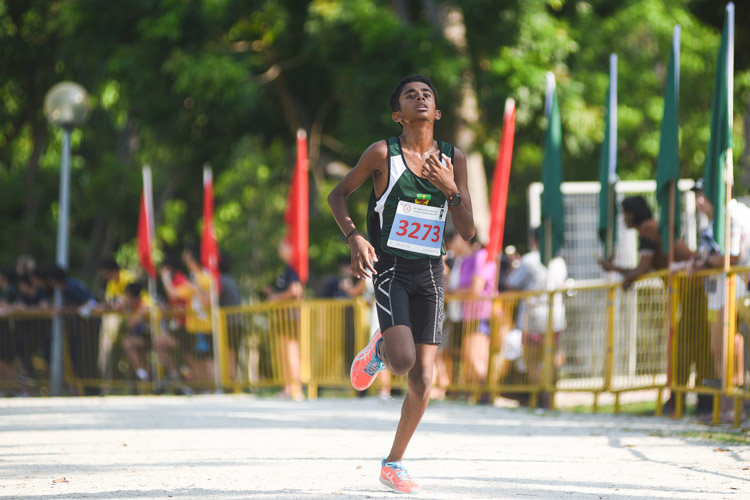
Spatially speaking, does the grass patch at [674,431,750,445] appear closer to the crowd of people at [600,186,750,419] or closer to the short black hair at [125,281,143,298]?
the crowd of people at [600,186,750,419]

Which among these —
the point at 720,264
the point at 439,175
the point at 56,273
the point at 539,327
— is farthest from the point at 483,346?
the point at 439,175

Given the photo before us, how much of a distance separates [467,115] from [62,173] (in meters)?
6.36

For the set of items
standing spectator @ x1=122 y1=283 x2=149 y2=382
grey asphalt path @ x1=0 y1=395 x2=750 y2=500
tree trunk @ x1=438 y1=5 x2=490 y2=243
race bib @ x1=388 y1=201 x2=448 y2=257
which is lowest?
grey asphalt path @ x1=0 y1=395 x2=750 y2=500

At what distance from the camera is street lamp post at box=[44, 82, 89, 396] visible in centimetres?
1758

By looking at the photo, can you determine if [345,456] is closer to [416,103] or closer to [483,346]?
[416,103]

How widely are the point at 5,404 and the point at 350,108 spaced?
9010 millimetres

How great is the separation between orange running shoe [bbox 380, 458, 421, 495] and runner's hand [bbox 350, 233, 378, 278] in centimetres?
96

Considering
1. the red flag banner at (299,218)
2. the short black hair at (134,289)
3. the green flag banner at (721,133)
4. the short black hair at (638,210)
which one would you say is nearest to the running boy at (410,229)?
the green flag banner at (721,133)

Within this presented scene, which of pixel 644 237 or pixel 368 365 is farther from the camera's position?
pixel 644 237

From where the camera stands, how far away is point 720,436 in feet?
28.5

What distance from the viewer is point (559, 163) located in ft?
44.1

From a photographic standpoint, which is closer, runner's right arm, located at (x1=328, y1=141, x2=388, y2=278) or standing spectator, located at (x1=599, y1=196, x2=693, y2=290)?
runner's right arm, located at (x1=328, y1=141, x2=388, y2=278)

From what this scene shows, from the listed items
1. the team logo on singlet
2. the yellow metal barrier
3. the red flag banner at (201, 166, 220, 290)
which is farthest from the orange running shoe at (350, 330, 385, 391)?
the red flag banner at (201, 166, 220, 290)

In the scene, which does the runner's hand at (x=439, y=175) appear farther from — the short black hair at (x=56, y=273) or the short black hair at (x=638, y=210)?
the short black hair at (x=56, y=273)
